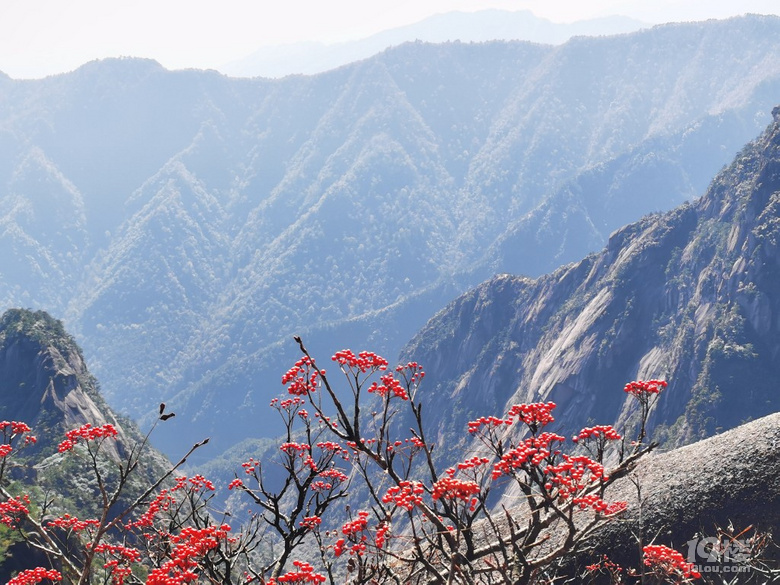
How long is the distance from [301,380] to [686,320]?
16334cm

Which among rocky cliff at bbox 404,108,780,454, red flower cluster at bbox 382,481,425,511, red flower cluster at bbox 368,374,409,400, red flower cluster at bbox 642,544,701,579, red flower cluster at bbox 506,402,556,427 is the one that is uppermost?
rocky cliff at bbox 404,108,780,454

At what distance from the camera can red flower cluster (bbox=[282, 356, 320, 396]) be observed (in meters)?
13.4

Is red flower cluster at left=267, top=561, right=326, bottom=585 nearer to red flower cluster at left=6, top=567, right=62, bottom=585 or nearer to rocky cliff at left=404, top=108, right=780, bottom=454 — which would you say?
red flower cluster at left=6, top=567, right=62, bottom=585

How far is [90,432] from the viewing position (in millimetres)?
15242

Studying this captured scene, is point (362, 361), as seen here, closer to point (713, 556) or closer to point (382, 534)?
point (382, 534)

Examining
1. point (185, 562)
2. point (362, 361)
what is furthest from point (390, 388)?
point (185, 562)

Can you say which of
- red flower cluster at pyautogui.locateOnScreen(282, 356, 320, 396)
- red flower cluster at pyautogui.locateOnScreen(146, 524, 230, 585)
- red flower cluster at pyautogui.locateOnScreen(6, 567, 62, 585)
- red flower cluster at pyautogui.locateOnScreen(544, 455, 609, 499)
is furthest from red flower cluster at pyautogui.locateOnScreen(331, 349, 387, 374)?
red flower cluster at pyautogui.locateOnScreen(6, 567, 62, 585)

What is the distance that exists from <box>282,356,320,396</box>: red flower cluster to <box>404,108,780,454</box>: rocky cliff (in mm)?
129047

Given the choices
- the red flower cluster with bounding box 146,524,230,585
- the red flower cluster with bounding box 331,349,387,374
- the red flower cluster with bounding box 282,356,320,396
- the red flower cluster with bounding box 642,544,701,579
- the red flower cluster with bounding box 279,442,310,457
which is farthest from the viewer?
the red flower cluster with bounding box 279,442,310,457

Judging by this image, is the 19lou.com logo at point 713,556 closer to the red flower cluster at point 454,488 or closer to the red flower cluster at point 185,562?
the red flower cluster at point 454,488

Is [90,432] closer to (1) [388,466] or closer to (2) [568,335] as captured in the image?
(1) [388,466]

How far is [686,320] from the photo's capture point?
164m

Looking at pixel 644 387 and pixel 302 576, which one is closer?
pixel 302 576

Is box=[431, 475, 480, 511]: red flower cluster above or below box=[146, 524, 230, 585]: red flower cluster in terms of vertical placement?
below
